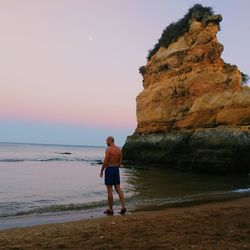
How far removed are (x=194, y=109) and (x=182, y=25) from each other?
8.91 meters

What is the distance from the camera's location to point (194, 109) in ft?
96.0

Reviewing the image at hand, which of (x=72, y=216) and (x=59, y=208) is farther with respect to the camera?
(x=59, y=208)

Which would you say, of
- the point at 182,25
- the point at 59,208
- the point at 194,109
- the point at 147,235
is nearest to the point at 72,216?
the point at 59,208

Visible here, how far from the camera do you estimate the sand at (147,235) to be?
5930 millimetres

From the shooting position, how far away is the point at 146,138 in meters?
32.7

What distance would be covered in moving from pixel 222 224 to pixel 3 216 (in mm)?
6049

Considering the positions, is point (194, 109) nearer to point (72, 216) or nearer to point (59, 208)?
point (59, 208)

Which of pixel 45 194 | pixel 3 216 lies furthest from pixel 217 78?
pixel 3 216

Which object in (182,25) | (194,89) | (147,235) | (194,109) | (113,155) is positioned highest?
(182,25)

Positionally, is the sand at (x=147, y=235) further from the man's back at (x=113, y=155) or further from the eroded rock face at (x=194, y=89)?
the eroded rock face at (x=194, y=89)

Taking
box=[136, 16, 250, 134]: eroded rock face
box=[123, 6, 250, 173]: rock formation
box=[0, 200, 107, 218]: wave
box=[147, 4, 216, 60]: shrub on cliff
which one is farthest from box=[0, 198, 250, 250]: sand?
box=[147, 4, 216, 60]: shrub on cliff

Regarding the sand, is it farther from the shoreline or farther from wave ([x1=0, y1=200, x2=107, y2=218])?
wave ([x1=0, y1=200, x2=107, y2=218])

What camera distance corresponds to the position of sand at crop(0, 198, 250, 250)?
593cm

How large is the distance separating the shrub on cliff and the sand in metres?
26.4
